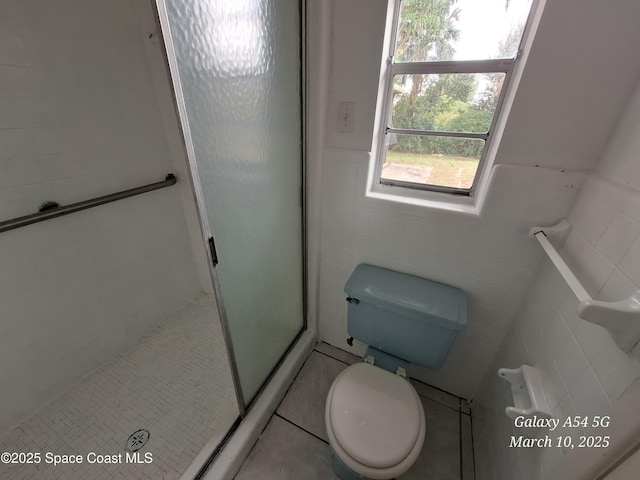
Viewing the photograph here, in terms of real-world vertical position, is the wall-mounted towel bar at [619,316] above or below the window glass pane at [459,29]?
below

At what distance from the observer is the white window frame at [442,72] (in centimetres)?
89

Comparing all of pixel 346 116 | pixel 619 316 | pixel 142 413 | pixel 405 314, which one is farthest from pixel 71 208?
pixel 619 316

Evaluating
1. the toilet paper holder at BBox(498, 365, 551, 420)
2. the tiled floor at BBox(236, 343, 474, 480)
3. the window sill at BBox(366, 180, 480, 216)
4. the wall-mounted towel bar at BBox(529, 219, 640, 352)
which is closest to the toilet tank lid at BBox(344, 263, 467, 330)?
the toilet paper holder at BBox(498, 365, 551, 420)

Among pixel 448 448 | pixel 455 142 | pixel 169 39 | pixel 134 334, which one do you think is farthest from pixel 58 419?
pixel 455 142

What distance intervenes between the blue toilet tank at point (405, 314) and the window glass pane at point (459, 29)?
34.2 inches

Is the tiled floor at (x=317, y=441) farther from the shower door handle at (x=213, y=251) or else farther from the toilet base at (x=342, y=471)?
the shower door handle at (x=213, y=251)

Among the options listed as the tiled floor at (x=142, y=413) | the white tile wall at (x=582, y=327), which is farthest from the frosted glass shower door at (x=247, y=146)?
the white tile wall at (x=582, y=327)

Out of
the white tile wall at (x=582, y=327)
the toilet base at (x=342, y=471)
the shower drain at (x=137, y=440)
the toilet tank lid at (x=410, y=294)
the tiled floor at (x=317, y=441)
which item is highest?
the white tile wall at (x=582, y=327)

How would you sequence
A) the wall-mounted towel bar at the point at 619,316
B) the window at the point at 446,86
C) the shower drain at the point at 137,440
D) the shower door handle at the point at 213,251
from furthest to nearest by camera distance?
the shower drain at the point at 137,440 < the window at the point at 446,86 < the shower door handle at the point at 213,251 < the wall-mounted towel bar at the point at 619,316

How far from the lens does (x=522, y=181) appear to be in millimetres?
881

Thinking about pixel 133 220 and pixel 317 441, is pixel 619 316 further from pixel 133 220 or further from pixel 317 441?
pixel 133 220

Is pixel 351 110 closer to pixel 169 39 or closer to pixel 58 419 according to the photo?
pixel 169 39

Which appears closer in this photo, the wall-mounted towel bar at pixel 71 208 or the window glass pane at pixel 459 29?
the window glass pane at pixel 459 29

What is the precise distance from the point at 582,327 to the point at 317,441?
3.59ft
